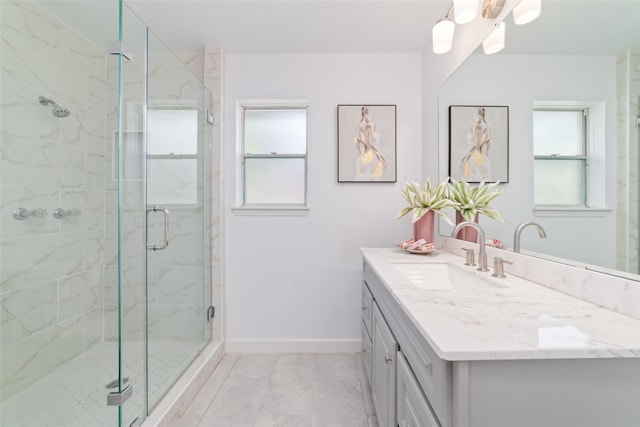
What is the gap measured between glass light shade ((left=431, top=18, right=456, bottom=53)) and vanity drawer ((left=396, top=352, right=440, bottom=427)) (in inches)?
65.2

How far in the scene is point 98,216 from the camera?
1.95 m

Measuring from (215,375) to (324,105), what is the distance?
7.08 feet

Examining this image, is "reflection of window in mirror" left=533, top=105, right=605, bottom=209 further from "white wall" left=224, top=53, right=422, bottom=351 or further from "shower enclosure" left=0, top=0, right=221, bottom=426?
"shower enclosure" left=0, top=0, right=221, bottom=426

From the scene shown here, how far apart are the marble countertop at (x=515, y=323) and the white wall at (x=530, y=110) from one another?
201 millimetres

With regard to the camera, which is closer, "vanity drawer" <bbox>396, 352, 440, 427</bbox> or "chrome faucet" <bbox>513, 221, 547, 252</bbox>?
"vanity drawer" <bbox>396, 352, 440, 427</bbox>

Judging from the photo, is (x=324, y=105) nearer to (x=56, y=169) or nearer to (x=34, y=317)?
(x=56, y=169)

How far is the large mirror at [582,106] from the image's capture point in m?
0.77

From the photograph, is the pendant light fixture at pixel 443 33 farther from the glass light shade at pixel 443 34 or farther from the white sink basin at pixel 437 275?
the white sink basin at pixel 437 275

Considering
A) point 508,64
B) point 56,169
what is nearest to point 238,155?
point 56,169

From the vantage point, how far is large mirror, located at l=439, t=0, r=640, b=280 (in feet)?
2.51

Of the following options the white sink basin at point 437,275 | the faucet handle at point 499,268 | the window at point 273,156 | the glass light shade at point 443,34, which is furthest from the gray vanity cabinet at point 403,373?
the glass light shade at point 443,34

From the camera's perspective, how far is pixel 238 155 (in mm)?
2178

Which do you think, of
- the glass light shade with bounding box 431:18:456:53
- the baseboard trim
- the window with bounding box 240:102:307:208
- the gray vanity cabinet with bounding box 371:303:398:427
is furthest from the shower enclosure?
the glass light shade with bounding box 431:18:456:53

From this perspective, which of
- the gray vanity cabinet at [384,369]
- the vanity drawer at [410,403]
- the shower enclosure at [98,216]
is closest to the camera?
the vanity drawer at [410,403]
